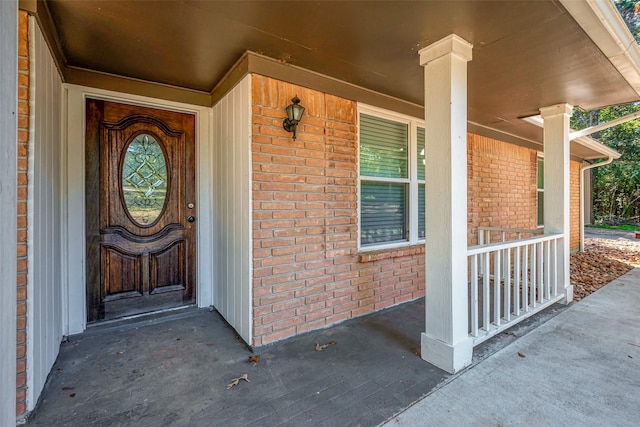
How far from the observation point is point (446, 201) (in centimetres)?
214

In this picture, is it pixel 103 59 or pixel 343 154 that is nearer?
pixel 103 59

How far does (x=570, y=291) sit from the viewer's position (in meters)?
3.54

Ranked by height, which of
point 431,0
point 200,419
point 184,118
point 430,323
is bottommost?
Result: point 200,419

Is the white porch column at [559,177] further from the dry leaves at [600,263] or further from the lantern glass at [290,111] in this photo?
the lantern glass at [290,111]

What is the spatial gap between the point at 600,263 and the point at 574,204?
1.84 m

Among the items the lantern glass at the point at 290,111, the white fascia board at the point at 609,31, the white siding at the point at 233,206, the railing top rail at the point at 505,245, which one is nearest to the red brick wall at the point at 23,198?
the white siding at the point at 233,206

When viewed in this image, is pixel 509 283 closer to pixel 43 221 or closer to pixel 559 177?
pixel 559 177

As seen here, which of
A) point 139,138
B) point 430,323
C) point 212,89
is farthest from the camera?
point 212,89

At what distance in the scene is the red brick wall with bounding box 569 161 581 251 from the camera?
6949 millimetres

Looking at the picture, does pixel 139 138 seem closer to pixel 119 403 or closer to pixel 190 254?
pixel 190 254

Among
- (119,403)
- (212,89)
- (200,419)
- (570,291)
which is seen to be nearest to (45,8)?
(212,89)

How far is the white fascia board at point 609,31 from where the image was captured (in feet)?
6.01

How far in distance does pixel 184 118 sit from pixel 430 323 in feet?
9.81

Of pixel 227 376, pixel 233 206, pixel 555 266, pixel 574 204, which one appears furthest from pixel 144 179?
pixel 574 204
